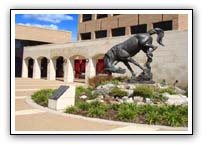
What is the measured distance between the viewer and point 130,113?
6031 millimetres

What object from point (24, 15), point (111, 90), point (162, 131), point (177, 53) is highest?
point (24, 15)

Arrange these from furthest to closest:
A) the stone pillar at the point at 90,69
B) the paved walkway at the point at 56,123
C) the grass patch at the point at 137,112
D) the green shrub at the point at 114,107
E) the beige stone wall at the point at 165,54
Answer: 1. the stone pillar at the point at 90,69
2. the beige stone wall at the point at 165,54
3. the green shrub at the point at 114,107
4. the grass patch at the point at 137,112
5. the paved walkway at the point at 56,123

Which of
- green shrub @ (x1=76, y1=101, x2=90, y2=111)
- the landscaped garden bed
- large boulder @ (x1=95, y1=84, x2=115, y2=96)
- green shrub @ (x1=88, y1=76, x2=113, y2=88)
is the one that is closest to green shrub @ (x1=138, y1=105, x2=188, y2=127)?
the landscaped garden bed

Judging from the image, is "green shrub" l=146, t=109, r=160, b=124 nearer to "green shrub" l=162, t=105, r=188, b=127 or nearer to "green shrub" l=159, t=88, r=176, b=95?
"green shrub" l=162, t=105, r=188, b=127

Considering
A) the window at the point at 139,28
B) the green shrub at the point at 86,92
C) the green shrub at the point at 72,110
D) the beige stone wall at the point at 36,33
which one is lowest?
the green shrub at the point at 72,110

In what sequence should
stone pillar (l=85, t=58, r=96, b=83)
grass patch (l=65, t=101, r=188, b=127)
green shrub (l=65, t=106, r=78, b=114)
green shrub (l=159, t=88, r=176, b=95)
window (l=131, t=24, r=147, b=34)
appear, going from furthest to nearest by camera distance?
window (l=131, t=24, r=147, b=34)
stone pillar (l=85, t=58, r=96, b=83)
green shrub (l=159, t=88, r=176, b=95)
green shrub (l=65, t=106, r=78, b=114)
grass patch (l=65, t=101, r=188, b=127)

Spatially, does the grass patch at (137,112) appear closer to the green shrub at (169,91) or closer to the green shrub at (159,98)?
the green shrub at (159,98)

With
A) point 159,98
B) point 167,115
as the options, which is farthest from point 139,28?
point 167,115

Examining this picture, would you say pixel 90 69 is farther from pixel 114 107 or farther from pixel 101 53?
pixel 114 107

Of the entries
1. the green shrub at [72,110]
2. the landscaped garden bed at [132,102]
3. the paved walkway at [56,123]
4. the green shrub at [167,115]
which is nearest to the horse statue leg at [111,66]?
the landscaped garden bed at [132,102]

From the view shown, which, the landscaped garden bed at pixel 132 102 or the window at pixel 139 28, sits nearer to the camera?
the landscaped garden bed at pixel 132 102
